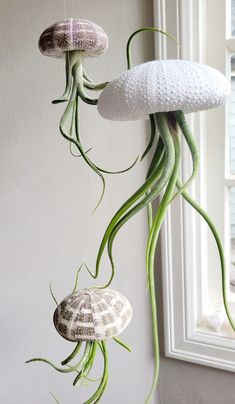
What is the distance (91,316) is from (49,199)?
452mm

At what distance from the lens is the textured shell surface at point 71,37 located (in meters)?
0.47

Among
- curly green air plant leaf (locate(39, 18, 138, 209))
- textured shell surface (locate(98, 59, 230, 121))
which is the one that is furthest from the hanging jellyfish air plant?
textured shell surface (locate(98, 59, 230, 121))

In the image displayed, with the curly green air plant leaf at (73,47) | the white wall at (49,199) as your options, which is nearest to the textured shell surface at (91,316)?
the curly green air plant leaf at (73,47)

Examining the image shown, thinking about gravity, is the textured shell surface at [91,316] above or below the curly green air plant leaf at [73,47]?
below

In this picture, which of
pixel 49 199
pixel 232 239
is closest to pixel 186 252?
pixel 232 239

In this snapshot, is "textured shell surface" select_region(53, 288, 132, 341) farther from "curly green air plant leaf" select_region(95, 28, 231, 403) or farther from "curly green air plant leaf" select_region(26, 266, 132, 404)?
"curly green air plant leaf" select_region(95, 28, 231, 403)

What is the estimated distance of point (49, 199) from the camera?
93cm

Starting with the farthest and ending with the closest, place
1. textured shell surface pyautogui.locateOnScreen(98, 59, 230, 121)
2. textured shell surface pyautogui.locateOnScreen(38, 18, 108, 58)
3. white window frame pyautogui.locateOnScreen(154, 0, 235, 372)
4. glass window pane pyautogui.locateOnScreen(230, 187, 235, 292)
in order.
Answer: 1. glass window pane pyautogui.locateOnScreen(230, 187, 235, 292)
2. white window frame pyautogui.locateOnScreen(154, 0, 235, 372)
3. textured shell surface pyautogui.locateOnScreen(38, 18, 108, 58)
4. textured shell surface pyautogui.locateOnScreen(98, 59, 230, 121)

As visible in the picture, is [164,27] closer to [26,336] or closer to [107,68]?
[107,68]

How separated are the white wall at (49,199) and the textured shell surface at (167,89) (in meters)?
0.52

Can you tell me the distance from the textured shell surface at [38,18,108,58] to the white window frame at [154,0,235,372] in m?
0.35

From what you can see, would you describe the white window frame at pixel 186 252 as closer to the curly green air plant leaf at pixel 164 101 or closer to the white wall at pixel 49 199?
the white wall at pixel 49 199

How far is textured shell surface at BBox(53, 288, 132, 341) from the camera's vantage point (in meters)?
0.52

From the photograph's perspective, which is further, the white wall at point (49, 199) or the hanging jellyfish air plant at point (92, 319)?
the white wall at point (49, 199)
